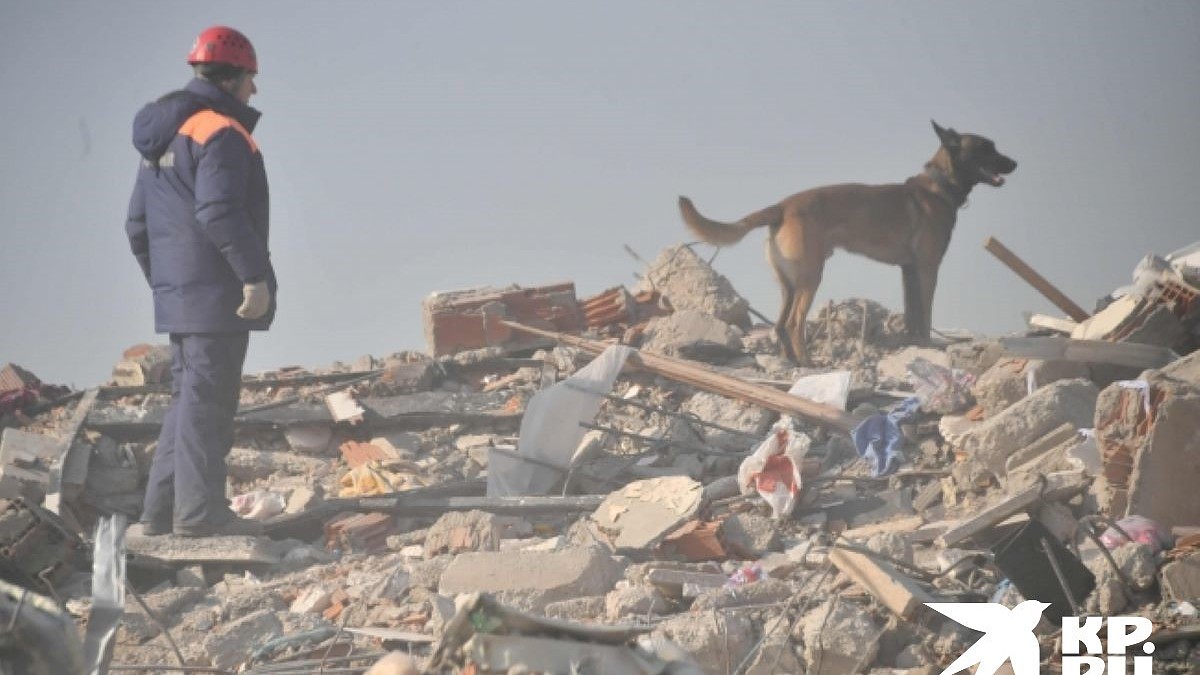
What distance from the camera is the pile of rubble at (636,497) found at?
4.81 metres

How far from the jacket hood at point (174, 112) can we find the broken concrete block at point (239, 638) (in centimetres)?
218

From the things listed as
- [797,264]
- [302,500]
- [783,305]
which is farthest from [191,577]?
[797,264]

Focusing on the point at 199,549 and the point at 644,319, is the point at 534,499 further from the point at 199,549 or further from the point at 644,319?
the point at 644,319

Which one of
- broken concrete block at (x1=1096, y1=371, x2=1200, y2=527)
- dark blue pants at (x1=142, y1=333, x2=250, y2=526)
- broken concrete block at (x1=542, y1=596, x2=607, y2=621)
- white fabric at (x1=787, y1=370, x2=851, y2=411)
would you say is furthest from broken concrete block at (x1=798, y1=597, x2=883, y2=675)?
white fabric at (x1=787, y1=370, x2=851, y2=411)

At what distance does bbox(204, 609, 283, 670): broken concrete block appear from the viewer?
17.0ft

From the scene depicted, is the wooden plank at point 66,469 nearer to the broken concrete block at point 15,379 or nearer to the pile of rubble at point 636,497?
the pile of rubble at point 636,497

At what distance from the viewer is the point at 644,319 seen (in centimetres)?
1034

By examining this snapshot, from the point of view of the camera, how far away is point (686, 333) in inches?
379

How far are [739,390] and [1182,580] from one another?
3586mm

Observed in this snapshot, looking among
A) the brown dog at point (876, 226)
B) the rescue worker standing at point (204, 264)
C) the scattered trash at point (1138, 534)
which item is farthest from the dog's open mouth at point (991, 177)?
the rescue worker standing at point (204, 264)

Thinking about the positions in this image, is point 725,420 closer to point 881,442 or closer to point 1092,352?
point 881,442

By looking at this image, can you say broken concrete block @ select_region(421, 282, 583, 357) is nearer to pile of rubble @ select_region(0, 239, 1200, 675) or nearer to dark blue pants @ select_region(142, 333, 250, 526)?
pile of rubble @ select_region(0, 239, 1200, 675)

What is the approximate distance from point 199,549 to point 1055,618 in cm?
351

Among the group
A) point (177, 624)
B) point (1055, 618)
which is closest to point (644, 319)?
point (177, 624)
